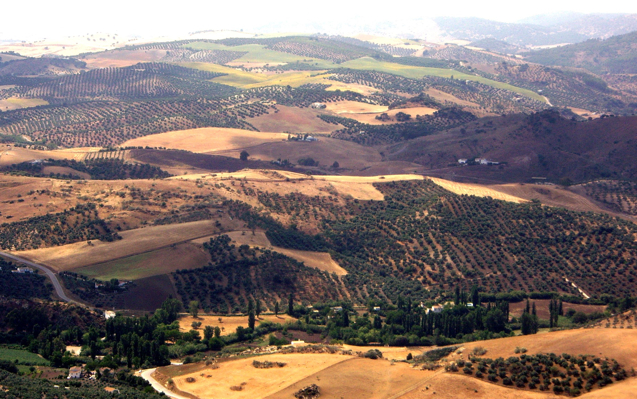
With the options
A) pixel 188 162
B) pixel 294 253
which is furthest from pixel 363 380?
pixel 188 162

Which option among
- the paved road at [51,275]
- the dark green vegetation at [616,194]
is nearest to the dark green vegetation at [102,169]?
the paved road at [51,275]

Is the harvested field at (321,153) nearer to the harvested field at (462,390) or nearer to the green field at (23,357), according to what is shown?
the green field at (23,357)

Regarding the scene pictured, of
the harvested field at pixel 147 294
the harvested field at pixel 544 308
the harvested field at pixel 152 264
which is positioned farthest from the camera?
the harvested field at pixel 152 264

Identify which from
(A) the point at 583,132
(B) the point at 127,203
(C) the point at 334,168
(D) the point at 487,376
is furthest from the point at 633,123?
(D) the point at 487,376

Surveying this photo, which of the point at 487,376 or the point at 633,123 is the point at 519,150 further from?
the point at 487,376

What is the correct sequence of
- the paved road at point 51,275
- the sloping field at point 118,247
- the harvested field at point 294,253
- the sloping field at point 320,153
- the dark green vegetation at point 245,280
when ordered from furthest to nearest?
the sloping field at point 320,153, the harvested field at point 294,253, the sloping field at point 118,247, the dark green vegetation at point 245,280, the paved road at point 51,275

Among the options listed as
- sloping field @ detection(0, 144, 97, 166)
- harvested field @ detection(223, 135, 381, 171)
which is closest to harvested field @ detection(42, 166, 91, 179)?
sloping field @ detection(0, 144, 97, 166)
